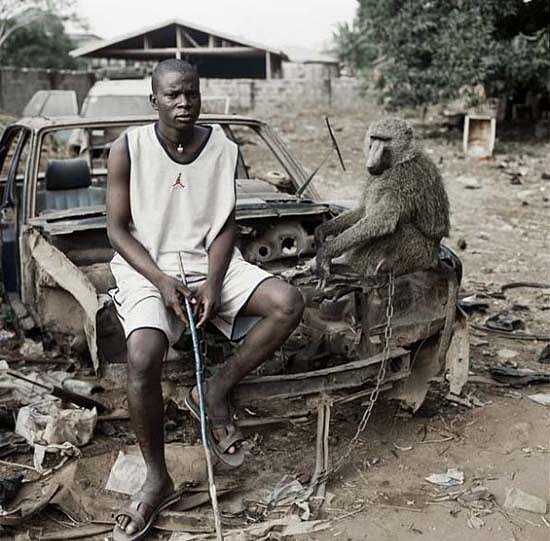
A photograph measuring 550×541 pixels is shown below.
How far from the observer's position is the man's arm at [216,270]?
3053 mm

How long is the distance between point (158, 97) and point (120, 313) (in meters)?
0.89

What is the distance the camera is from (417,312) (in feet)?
12.4

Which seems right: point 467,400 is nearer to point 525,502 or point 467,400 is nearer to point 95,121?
point 525,502

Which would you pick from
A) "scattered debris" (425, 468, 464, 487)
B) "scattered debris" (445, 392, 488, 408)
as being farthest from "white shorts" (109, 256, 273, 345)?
"scattered debris" (445, 392, 488, 408)

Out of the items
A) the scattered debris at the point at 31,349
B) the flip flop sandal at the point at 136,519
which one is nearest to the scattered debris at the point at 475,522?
the flip flop sandal at the point at 136,519

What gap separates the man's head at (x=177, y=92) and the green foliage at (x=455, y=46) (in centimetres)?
1106

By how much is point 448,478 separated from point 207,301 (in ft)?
4.47

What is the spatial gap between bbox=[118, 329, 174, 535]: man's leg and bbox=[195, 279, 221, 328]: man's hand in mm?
174

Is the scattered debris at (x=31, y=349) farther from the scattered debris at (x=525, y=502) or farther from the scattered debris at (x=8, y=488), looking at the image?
the scattered debris at (x=525, y=502)

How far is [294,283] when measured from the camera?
12.1 feet

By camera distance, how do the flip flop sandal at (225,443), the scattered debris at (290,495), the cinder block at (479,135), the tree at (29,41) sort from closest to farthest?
the flip flop sandal at (225,443) → the scattered debris at (290,495) → the cinder block at (479,135) → the tree at (29,41)

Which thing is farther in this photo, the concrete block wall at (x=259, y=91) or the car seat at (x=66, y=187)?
the concrete block wall at (x=259, y=91)

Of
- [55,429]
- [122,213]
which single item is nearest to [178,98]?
[122,213]

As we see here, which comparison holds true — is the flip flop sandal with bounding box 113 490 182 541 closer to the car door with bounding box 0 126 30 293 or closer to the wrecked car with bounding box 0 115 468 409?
the wrecked car with bounding box 0 115 468 409
